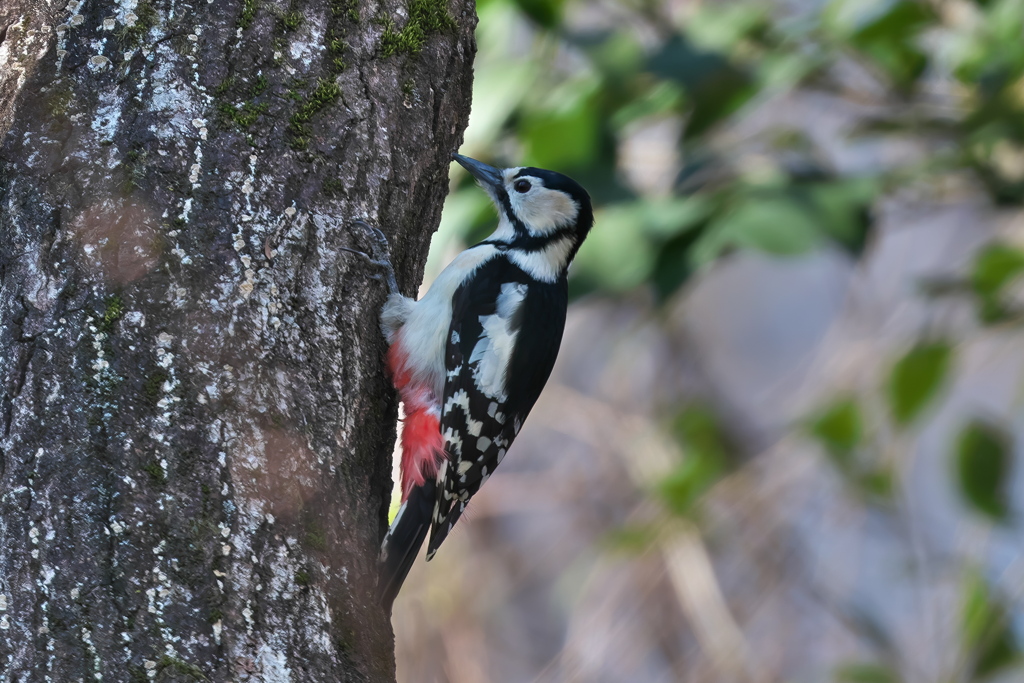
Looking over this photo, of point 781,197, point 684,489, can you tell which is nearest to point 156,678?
point 781,197

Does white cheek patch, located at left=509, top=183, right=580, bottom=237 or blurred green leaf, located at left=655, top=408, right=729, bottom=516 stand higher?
white cheek patch, located at left=509, top=183, right=580, bottom=237

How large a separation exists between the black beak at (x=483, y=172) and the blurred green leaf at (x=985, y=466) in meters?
1.77

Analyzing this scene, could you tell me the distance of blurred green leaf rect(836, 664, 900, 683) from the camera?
12.5 feet

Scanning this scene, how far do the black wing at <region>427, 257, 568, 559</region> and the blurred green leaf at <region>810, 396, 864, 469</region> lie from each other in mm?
1137

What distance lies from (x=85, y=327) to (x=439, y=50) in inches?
39.5

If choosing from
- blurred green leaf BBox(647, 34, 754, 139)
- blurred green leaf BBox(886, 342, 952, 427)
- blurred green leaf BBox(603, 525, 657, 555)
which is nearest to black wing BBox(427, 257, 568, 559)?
blurred green leaf BBox(647, 34, 754, 139)

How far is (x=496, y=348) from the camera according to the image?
2.74 metres

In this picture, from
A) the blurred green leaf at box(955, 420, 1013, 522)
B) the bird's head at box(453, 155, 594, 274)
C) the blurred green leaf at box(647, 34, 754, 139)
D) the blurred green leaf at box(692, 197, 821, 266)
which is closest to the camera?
the blurred green leaf at box(692, 197, 821, 266)

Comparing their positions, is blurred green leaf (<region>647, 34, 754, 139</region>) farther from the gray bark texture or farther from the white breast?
the gray bark texture

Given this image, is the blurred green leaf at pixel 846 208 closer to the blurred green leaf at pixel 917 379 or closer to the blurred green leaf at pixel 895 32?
the blurred green leaf at pixel 895 32

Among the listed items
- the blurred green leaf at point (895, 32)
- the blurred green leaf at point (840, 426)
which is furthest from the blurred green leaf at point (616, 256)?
the blurred green leaf at point (840, 426)

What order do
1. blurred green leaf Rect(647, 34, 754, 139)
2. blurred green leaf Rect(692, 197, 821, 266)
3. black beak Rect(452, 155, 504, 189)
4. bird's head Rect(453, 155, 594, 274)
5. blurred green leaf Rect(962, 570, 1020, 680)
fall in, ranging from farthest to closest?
blurred green leaf Rect(962, 570, 1020, 680), bird's head Rect(453, 155, 594, 274), black beak Rect(452, 155, 504, 189), blurred green leaf Rect(647, 34, 754, 139), blurred green leaf Rect(692, 197, 821, 266)

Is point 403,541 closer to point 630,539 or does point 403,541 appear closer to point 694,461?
point 630,539

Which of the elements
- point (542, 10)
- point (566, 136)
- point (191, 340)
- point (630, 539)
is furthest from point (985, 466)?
point (191, 340)
